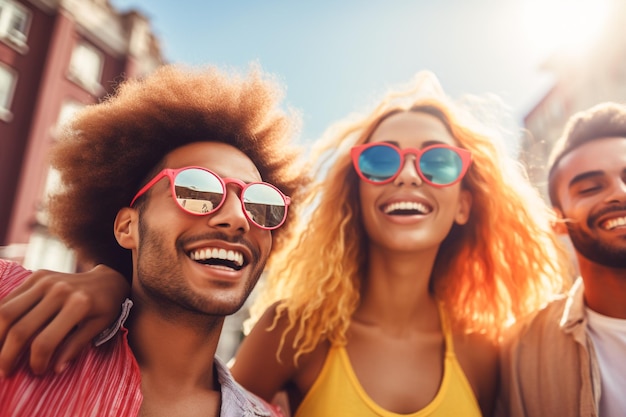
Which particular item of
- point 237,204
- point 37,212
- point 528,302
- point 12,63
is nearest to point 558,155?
point 528,302

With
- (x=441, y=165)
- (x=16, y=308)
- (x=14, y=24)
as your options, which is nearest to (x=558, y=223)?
(x=441, y=165)

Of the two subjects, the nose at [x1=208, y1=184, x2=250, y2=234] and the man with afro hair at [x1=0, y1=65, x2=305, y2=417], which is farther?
the nose at [x1=208, y1=184, x2=250, y2=234]

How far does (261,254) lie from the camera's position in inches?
87.4

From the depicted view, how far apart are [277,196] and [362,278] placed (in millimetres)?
1221

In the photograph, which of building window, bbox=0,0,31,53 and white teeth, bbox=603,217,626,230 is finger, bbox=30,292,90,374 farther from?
building window, bbox=0,0,31,53

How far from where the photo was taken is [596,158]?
2848 millimetres

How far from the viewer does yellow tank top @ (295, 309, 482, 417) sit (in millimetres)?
2410

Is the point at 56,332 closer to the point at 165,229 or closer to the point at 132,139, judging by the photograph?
the point at 165,229

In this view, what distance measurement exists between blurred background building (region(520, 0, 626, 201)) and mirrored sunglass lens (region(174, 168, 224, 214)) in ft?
60.6

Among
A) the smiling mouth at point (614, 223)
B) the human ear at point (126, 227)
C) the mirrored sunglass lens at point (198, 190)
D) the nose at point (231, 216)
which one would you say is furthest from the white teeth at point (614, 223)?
the human ear at point (126, 227)

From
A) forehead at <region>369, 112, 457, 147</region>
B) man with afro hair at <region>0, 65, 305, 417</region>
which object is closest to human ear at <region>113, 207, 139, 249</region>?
man with afro hair at <region>0, 65, 305, 417</region>

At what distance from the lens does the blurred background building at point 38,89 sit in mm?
12961

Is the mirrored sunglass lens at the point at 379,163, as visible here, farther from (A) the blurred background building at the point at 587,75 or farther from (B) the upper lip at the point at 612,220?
(A) the blurred background building at the point at 587,75

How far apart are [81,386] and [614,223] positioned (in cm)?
279
